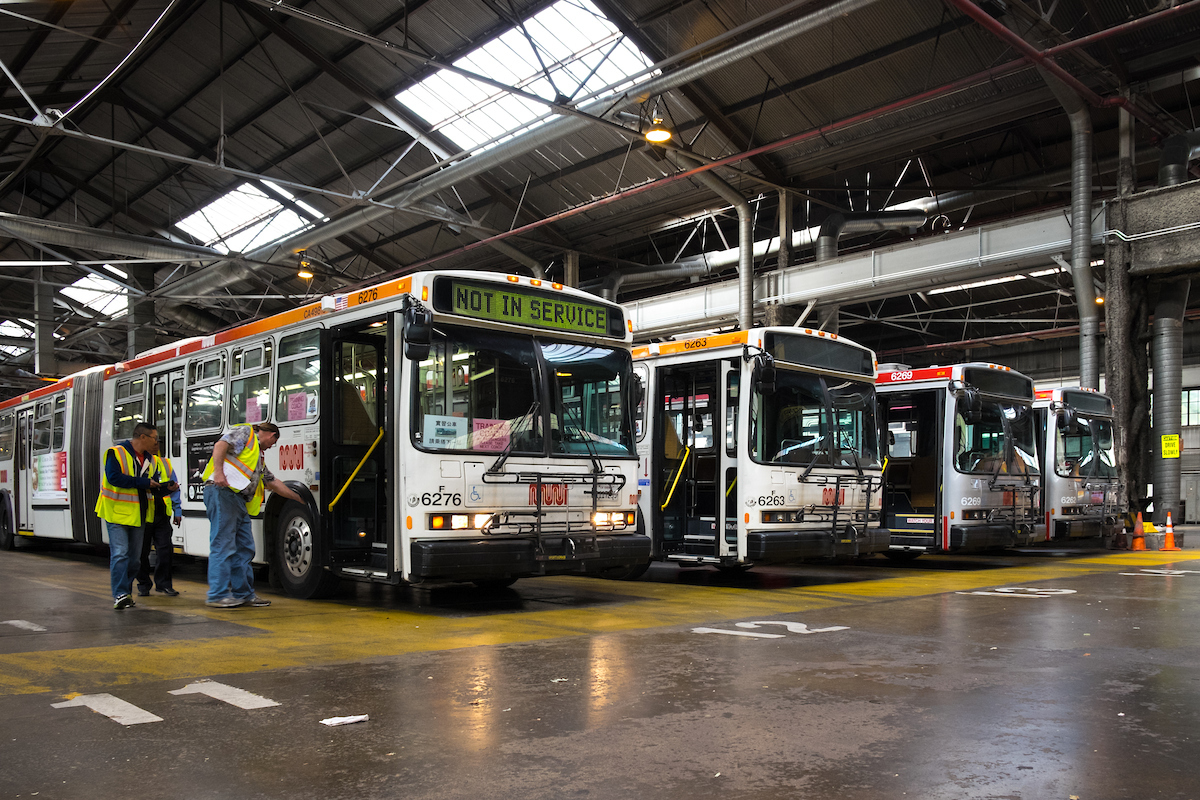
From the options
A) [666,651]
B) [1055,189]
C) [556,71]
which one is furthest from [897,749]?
[1055,189]

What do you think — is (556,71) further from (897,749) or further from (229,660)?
(897,749)

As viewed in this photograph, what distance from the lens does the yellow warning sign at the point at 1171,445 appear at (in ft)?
66.5

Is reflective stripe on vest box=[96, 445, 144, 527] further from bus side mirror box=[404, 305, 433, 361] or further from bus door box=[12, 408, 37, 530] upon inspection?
bus door box=[12, 408, 37, 530]

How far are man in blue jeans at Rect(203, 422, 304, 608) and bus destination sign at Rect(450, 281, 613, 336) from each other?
2.22 metres

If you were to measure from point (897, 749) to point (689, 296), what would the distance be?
71.5 feet

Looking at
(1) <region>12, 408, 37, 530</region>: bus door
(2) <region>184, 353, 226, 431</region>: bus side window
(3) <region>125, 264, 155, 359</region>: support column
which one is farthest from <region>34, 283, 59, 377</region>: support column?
(2) <region>184, 353, 226, 431</region>: bus side window

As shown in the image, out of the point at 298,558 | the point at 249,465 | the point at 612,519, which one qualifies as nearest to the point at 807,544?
the point at 612,519

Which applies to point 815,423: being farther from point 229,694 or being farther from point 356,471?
point 229,694

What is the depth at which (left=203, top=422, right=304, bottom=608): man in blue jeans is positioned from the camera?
9203 mm

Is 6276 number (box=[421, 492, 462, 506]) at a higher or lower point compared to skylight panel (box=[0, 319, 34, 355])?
lower

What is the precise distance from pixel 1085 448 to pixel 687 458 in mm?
9592

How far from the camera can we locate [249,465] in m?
9.31

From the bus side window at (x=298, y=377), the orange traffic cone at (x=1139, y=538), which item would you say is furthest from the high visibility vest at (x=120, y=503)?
the orange traffic cone at (x=1139, y=538)

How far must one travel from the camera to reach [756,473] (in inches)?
456
